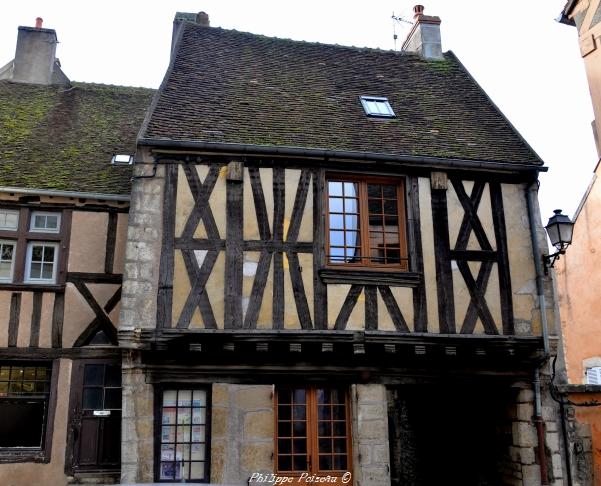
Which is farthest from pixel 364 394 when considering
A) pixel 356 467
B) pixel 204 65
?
pixel 204 65

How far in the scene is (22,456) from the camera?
7215 mm

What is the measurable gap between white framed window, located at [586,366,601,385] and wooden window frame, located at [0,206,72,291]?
8.91 metres

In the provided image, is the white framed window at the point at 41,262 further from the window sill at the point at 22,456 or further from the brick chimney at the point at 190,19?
the brick chimney at the point at 190,19

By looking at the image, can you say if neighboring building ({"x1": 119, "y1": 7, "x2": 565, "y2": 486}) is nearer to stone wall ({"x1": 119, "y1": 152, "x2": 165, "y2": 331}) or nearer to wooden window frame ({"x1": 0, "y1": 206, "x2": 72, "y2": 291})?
stone wall ({"x1": 119, "y1": 152, "x2": 165, "y2": 331})

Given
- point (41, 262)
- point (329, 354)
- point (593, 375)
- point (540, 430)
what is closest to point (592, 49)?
point (593, 375)

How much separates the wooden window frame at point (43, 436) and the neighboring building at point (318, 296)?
1.47 m

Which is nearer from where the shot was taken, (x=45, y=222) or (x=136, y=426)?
(x=136, y=426)

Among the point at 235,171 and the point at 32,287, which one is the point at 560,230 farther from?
the point at 32,287

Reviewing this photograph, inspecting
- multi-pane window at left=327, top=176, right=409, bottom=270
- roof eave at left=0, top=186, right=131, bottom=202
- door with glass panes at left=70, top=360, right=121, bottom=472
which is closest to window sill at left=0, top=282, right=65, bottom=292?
door with glass panes at left=70, top=360, right=121, bottom=472

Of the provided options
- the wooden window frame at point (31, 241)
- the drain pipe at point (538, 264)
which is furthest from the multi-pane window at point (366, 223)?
the wooden window frame at point (31, 241)

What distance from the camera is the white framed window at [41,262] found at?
306 inches

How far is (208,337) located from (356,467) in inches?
85.3

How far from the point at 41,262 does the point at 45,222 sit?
0.54 meters

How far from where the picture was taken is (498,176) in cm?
779
